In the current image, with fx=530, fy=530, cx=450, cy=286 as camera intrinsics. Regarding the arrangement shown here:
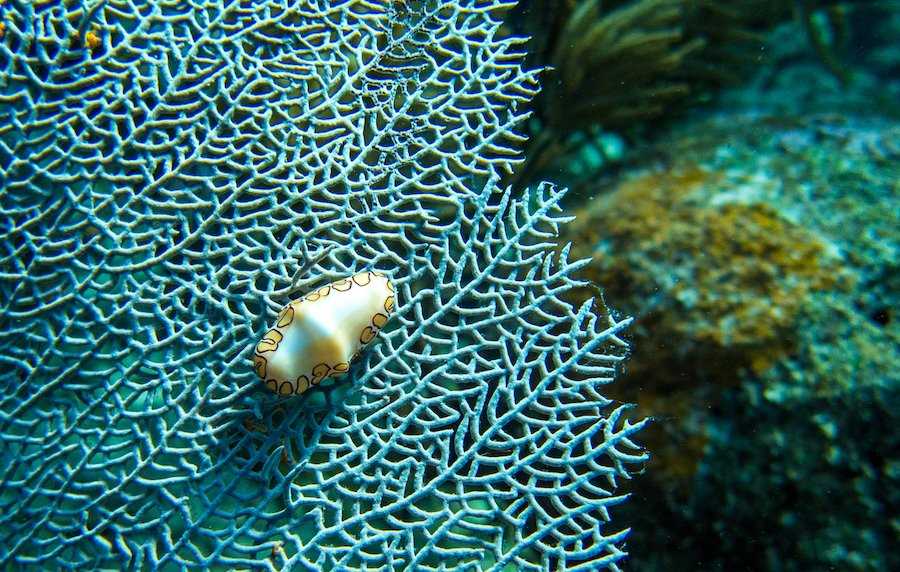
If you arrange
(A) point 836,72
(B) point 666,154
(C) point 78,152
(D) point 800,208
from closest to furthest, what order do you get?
1. (C) point 78,152
2. (D) point 800,208
3. (B) point 666,154
4. (A) point 836,72

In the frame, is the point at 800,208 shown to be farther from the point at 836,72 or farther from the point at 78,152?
the point at 78,152

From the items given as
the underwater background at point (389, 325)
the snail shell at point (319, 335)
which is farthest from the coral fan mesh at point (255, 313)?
the snail shell at point (319, 335)

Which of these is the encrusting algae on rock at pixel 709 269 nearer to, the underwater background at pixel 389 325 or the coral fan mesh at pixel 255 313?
the underwater background at pixel 389 325

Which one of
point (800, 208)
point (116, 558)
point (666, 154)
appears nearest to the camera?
point (116, 558)

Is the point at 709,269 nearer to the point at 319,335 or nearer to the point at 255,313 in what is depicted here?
the point at 319,335

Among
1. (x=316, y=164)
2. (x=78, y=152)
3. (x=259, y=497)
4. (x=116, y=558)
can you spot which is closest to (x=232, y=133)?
(x=316, y=164)

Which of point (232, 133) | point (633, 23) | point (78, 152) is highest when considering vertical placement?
point (78, 152)
